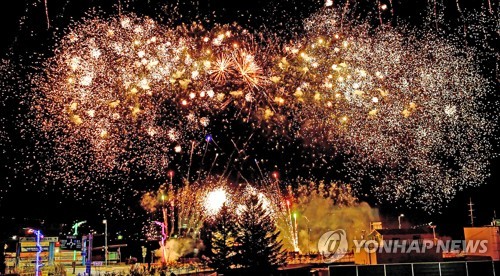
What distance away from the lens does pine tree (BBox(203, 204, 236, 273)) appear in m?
30.5

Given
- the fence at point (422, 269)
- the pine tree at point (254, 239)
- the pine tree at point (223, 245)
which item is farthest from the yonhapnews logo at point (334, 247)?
the fence at point (422, 269)

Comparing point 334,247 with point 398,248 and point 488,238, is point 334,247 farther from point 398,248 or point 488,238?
point 488,238

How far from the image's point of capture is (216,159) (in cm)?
4238

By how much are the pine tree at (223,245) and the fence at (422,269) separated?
8881 mm

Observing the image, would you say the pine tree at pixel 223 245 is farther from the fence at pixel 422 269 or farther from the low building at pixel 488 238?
the low building at pixel 488 238

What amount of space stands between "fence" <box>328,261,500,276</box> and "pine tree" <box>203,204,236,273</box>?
8.88m

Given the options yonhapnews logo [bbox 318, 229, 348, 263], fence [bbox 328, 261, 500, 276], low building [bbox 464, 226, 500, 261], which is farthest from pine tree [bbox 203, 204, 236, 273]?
low building [bbox 464, 226, 500, 261]

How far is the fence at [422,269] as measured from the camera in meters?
23.2

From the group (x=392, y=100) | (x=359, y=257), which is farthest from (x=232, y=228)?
(x=392, y=100)

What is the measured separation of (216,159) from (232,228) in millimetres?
11652

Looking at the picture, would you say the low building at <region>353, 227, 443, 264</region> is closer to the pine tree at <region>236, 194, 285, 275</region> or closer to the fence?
the fence

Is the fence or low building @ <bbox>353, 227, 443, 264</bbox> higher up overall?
low building @ <bbox>353, 227, 443, 264</bbox>

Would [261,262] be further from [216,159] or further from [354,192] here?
[354,192]

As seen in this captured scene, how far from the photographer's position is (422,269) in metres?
23.5
